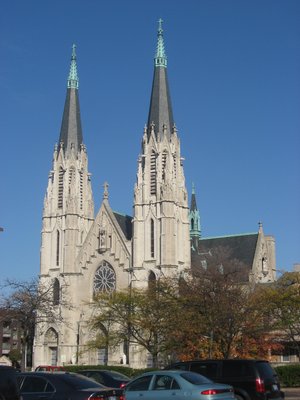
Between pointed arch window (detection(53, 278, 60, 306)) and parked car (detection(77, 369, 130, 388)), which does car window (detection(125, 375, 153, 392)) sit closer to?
parked car (detection(77, 369, 130, 388))

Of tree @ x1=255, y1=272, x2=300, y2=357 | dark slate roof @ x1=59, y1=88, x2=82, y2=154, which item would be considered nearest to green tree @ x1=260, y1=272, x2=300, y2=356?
tree @ x1=255, y1=272, x2=300, y2=357

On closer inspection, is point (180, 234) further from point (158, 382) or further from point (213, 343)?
point (158, 382)

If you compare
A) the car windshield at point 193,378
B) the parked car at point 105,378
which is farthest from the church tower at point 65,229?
the car windshield at point 193,378

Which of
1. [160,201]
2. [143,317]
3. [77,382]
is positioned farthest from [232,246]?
[77,382]

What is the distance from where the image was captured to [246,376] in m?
20.5

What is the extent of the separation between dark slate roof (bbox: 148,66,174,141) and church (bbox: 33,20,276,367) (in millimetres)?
116

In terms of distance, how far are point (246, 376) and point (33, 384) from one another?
681cm

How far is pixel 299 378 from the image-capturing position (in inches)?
1542

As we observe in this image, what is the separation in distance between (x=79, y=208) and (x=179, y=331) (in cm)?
3445

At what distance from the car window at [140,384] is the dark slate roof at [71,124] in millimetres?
63744

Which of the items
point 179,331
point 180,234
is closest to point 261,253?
point 180,234

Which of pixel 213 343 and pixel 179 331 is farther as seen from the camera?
pixel 179 331

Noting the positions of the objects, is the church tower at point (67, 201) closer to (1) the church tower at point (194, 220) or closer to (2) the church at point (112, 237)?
(2) the church at point (112, 237)

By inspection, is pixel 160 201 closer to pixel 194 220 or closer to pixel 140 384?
pixel 194 220
